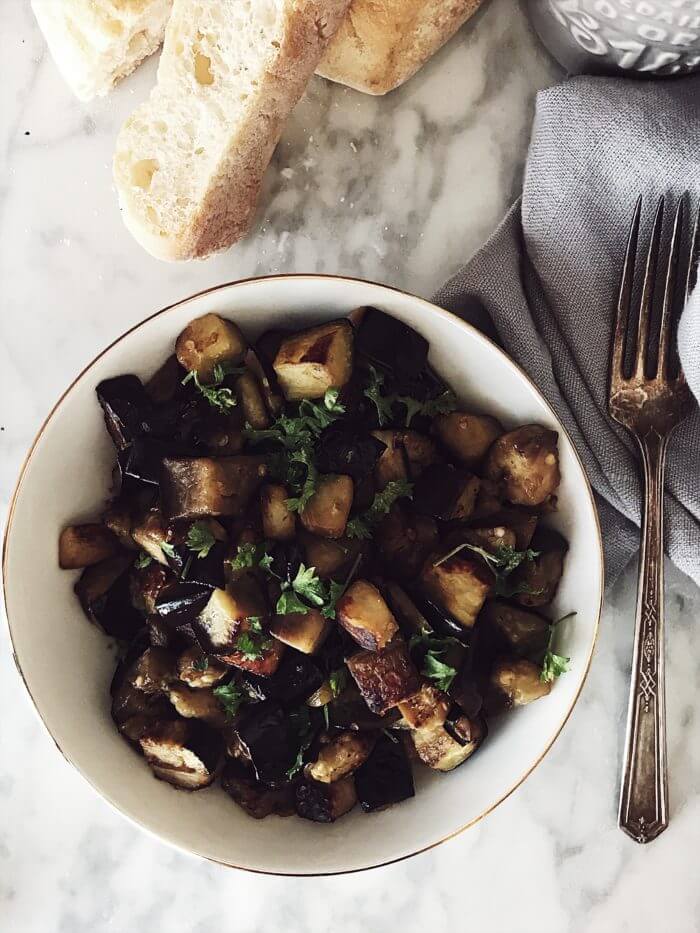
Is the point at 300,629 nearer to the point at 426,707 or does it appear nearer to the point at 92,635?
the point at 426,707

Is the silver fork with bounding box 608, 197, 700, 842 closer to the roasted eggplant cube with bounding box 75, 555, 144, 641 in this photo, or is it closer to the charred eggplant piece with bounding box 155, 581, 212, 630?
the charred eggplant piece with bounding box 155, 581, 212, 630

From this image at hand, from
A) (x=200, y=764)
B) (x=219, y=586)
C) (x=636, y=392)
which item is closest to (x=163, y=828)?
(x=200, y=764)

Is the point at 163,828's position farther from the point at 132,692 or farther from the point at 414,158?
the point at 414,158

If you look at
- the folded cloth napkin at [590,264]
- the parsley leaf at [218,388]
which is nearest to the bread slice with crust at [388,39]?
the folded cloth napkin at [590,264]

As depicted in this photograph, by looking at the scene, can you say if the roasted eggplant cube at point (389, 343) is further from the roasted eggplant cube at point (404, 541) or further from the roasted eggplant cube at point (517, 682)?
the roasted eggplant cube at point (517, 682)

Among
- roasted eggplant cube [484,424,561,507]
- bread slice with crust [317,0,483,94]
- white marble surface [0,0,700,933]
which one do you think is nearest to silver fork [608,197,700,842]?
white marble surface [0,0,700,933]
